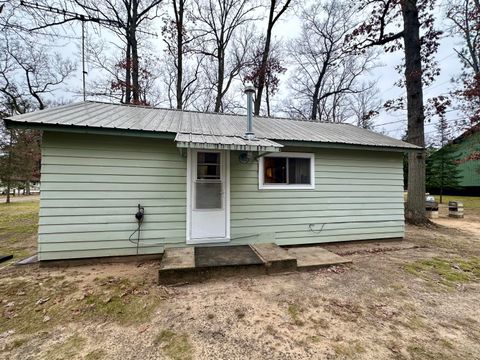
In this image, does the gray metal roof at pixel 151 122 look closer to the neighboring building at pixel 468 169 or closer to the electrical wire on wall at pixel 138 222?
the electrical wire on wall at pixel 138 222

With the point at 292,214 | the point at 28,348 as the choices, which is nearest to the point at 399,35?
the point at 292,214

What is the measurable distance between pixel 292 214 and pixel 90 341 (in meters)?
4.07

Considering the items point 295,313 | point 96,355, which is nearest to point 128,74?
point 96,355

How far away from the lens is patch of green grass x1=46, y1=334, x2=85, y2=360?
1.99 m

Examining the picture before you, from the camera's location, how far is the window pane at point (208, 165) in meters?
4.58

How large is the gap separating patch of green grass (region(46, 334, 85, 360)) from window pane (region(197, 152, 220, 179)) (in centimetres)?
299

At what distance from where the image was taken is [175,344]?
7.06 ft

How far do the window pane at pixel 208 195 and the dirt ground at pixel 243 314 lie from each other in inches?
57.9

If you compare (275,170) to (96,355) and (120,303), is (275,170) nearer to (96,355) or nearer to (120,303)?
(120,303)

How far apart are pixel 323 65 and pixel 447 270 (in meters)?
16.8

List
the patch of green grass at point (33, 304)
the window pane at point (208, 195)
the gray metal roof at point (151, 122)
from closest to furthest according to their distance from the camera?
1. the patch of green grass at point (33, 304)
2. the gray metal roof at point (151, 122)
3. the window pane at point (208, 195)

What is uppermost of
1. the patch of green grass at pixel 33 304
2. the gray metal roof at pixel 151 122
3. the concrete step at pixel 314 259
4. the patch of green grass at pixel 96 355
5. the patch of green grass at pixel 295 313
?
the gray metal roof at pixel 151 122

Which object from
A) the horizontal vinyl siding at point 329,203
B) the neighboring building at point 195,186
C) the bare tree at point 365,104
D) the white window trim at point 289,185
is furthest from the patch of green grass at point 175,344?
the bare tree at point 365,104

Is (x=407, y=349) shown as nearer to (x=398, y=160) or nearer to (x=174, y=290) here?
(x=174, y=290)
